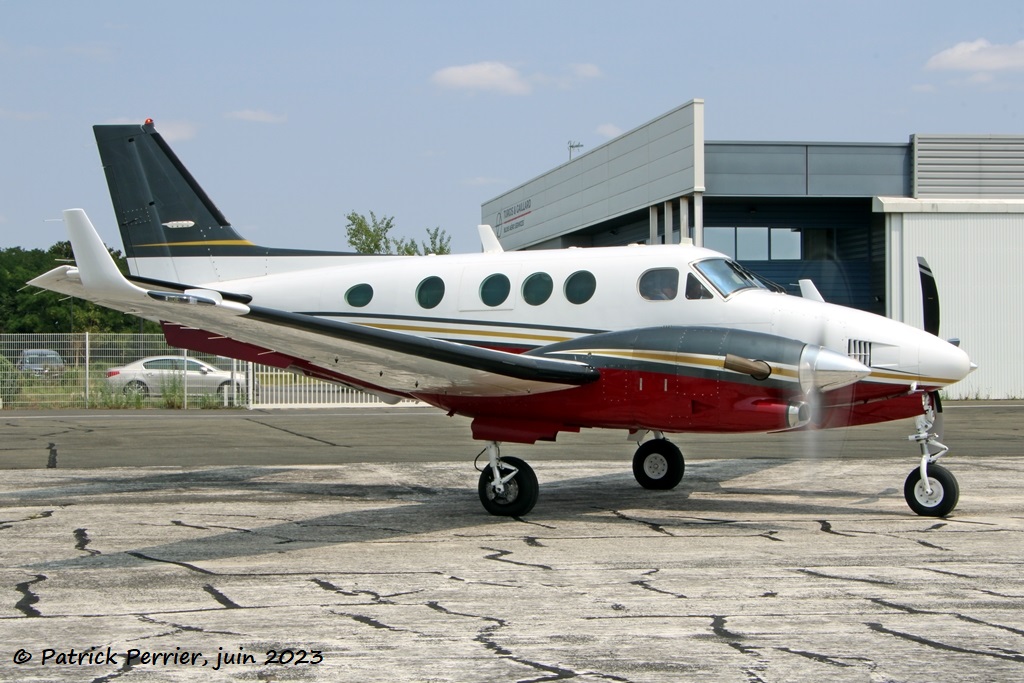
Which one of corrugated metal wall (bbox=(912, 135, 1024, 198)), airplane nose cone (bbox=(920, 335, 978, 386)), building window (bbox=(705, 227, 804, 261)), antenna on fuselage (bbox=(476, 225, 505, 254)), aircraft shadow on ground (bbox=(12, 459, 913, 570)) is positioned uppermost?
corrugated metal wall (bbox=(912, 135, 1024, 198))

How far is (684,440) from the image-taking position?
20.6m

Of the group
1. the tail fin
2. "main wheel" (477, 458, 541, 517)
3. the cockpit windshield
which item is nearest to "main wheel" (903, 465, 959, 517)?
the cockpit windshield

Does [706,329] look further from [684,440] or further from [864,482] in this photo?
[684,440]

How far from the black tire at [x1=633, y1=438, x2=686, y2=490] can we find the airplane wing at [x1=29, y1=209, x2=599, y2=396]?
294 cm

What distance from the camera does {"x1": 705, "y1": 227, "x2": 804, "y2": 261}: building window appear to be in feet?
128

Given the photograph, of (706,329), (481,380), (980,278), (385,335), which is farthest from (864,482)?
(980,278)

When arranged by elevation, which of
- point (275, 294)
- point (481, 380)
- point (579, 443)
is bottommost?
point (579, 443)

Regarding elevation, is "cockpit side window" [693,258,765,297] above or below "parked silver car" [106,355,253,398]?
above

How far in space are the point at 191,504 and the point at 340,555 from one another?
404 cm

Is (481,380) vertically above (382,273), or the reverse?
(382,273)

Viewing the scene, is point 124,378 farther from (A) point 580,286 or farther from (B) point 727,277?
(B) point 727,277

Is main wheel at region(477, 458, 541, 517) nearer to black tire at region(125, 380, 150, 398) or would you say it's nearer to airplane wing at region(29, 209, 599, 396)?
airplane wing at region(29, 209, 599, 396)

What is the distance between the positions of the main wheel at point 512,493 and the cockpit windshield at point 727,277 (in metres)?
2.89

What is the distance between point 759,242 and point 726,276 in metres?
29.2
